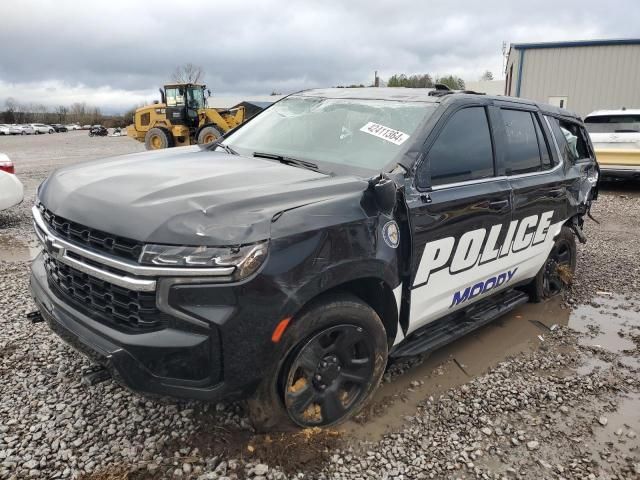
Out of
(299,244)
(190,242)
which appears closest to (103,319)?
(190,242)

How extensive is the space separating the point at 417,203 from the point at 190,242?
4.41ft

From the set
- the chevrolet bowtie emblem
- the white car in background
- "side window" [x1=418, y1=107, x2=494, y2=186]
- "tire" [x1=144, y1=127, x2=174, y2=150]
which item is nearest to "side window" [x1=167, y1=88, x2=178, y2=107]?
"tire" [x1=144, y1=127, x2=174, y2=150]

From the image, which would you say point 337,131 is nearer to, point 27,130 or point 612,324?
point 612,324

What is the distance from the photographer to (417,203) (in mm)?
2873

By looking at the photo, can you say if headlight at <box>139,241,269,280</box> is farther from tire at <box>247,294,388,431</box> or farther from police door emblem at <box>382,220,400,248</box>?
police door emblem at <box>382,220,400,248</box>

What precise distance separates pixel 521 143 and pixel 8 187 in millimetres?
6661

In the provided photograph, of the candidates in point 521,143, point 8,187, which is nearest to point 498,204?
point 521,143

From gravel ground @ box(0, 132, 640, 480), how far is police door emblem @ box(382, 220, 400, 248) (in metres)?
1.04

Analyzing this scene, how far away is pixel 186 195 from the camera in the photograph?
2.35m

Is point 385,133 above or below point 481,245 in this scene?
above

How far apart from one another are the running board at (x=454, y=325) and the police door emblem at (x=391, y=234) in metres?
0.74

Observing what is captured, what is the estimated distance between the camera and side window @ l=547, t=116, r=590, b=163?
4.50 metres

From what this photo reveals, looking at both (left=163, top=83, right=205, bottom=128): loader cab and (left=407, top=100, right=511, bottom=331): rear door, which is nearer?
(left=407, top=100, right=511, bottom=331): rear door

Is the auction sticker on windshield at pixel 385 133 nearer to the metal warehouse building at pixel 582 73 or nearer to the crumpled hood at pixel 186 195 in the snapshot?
the crumpled hood at pixel 186 195
